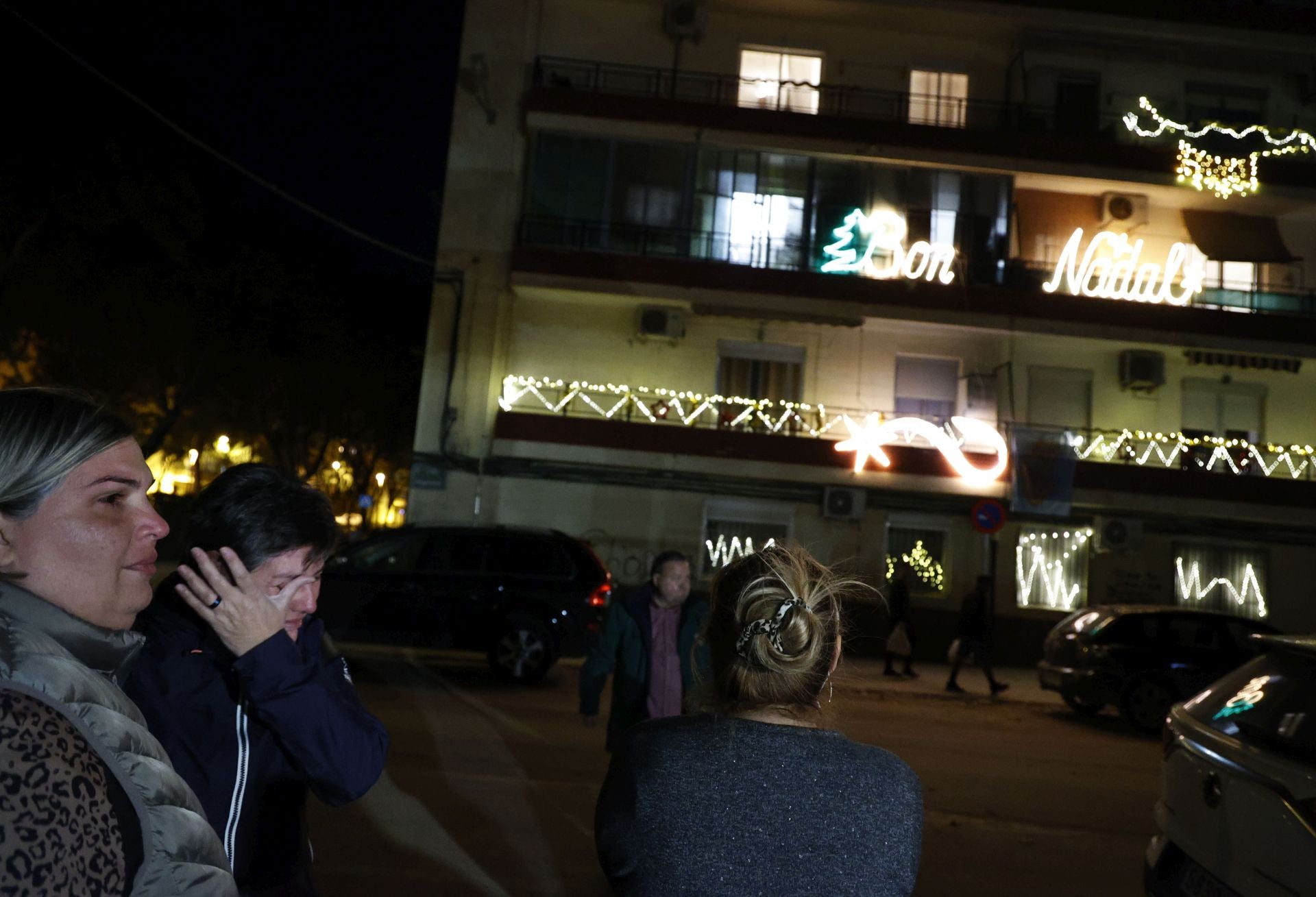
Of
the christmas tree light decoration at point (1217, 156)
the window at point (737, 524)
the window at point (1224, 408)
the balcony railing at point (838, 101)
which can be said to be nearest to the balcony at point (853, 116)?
the balcony railing at point (838, 101)

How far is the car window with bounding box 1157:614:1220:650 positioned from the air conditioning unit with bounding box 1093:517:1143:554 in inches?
283

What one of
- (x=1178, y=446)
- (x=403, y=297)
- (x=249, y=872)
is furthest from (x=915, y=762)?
(x=403, y=297)

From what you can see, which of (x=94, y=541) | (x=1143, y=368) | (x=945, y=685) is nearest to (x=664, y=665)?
(x=94, y=541)

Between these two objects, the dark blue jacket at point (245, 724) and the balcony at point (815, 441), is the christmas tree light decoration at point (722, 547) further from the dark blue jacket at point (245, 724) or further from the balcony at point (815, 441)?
the dark blue jacket at point (245, 724)

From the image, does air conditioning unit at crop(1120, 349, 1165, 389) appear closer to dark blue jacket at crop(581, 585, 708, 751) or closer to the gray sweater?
dark blue jacket at crop(581, 585, 708, 751)

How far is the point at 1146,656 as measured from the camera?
12.9 meters

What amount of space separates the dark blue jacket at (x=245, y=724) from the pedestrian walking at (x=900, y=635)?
14605 mm

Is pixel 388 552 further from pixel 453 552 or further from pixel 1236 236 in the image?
pixel 1236 236

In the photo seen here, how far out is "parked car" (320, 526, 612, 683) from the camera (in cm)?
1330

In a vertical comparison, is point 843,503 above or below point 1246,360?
below

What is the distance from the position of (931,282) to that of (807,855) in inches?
766

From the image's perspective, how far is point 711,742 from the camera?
6.61ft

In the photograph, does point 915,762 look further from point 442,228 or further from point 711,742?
point 442,228

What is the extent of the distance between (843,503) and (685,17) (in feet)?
33.1
